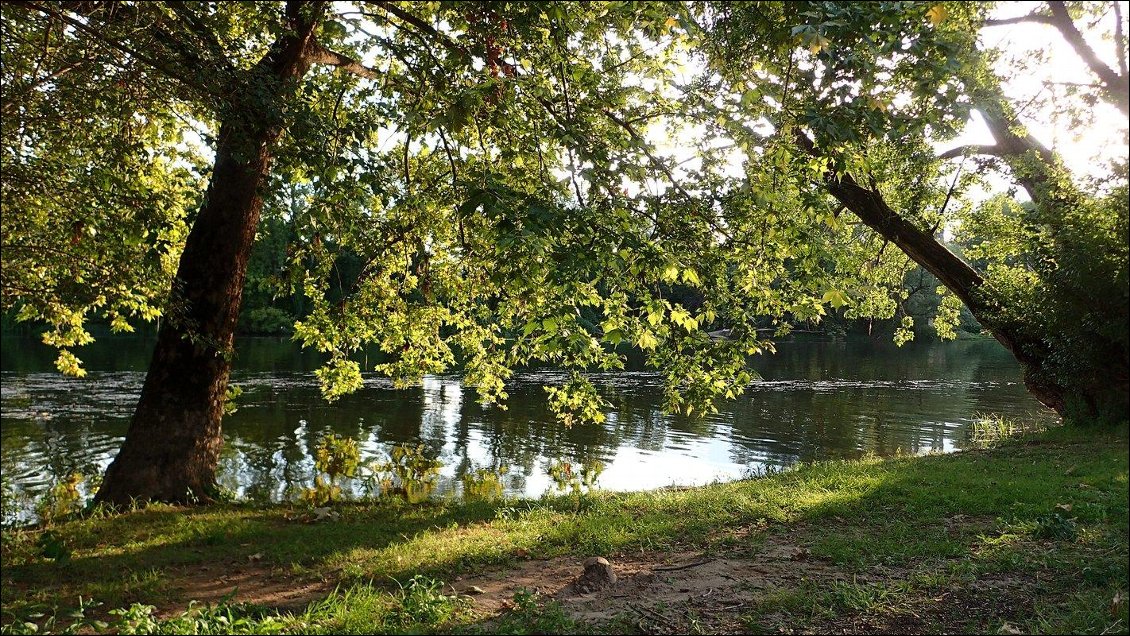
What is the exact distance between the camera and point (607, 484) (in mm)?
13211

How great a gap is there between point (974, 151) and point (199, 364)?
12.5 m

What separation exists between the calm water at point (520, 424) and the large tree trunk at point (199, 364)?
3.05 meters

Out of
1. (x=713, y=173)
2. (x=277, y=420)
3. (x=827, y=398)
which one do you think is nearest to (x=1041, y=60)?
(x=713, y=173)

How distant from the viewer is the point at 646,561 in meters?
6.20

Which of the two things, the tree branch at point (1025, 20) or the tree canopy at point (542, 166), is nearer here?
the tree canopy at point (542, 166)

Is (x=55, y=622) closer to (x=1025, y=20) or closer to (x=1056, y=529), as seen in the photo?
(x=1056, y=529)

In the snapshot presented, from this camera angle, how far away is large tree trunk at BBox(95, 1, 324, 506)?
8836mm

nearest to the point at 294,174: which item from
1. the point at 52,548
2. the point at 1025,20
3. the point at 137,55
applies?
the point at 137,55

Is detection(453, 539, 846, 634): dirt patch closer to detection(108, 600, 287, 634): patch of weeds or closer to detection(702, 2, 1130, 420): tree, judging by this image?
detection(108, 600, 287, 634): patch of weeds

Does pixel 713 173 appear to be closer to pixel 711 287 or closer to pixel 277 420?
pixel 711 287

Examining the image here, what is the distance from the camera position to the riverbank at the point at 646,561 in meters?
4.66

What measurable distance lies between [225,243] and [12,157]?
263 cm

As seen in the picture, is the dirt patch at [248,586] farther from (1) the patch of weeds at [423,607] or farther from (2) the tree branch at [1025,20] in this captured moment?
(2) the tree branch at [1025,20]

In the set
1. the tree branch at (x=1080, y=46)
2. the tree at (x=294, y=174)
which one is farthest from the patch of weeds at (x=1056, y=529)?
the tree branch at (x=1080, y=46)
